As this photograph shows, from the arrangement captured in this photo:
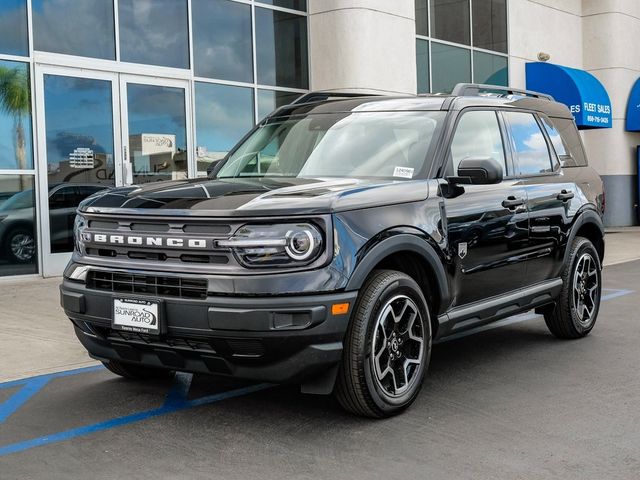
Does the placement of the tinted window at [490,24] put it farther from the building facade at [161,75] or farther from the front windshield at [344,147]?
the front windshield at [344,147]

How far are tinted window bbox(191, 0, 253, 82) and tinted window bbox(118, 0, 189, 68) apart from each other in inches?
11.0

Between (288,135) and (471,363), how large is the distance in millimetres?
2113

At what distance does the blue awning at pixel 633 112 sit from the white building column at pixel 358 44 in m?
9.64

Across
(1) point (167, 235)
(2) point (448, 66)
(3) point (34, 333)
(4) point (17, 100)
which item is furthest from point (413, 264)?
(2) point (448, 66)

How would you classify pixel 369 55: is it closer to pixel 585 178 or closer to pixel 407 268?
pixel 585 178

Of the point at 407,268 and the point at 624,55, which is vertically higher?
the point at 624,55

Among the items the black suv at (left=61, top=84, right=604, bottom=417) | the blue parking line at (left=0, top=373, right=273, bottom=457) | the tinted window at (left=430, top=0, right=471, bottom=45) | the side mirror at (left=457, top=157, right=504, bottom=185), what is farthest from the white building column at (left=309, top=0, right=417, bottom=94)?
the blue parking line at (left=0, top=373, right=273, bottom=457)

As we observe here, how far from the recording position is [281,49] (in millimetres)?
15141

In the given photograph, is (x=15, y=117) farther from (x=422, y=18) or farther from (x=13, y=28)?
(x=422, y=18)

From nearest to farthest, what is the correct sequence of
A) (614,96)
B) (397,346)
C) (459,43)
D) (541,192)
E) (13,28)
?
(397,346) < (541,192) < (13,28) < (459,43) < (614,96)

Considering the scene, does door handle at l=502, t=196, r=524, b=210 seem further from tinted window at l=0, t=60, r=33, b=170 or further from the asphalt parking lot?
tinted window at l=0, t=60, r=33, b=170

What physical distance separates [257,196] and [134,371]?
1807 millimetres

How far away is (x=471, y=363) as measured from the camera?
6062 mm

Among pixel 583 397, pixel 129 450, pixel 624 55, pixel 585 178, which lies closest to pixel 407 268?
pixel 583 397
